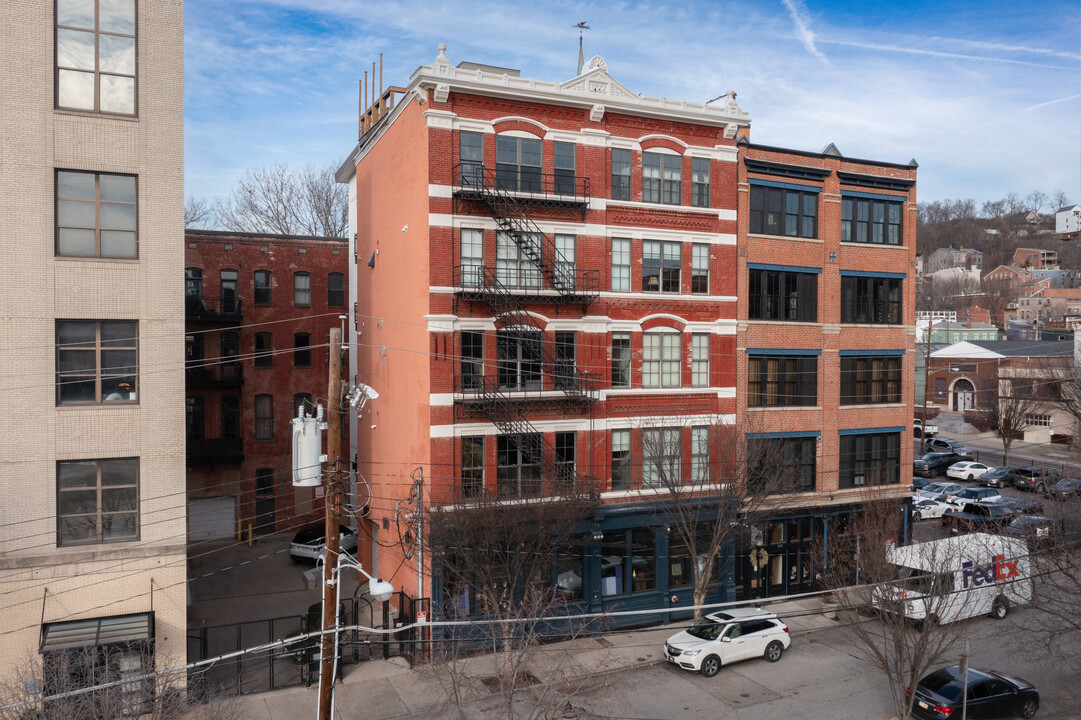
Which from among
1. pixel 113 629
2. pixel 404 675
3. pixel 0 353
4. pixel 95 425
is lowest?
pixel 404 675

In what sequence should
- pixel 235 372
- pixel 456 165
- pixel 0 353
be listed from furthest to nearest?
pixel 235 372, pixel 456 165, pixel 0 353

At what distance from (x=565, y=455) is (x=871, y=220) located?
16698 millimetres

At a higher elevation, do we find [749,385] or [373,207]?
[373,207]

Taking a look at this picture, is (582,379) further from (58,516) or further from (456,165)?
(58,516)

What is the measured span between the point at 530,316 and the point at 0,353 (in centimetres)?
1477

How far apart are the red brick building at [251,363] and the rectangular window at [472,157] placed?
1427 cm

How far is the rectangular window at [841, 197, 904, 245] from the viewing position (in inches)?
1238

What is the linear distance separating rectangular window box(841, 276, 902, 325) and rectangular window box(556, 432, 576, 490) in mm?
13148

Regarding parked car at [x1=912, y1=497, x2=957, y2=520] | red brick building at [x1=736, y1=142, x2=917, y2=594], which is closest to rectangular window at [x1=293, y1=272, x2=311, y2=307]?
red brick building at [x1=736, y1=142, x2=917, y2=594]

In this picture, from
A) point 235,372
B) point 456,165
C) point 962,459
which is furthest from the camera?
point 962,459

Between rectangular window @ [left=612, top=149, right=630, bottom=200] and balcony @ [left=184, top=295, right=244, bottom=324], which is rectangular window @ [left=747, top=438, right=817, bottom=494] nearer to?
rectangular window @ [left=612, top=149, right=630, bottom=200]

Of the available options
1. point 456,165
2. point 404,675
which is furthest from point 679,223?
point 404,675

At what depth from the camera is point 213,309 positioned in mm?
35594

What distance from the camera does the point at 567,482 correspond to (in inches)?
995
